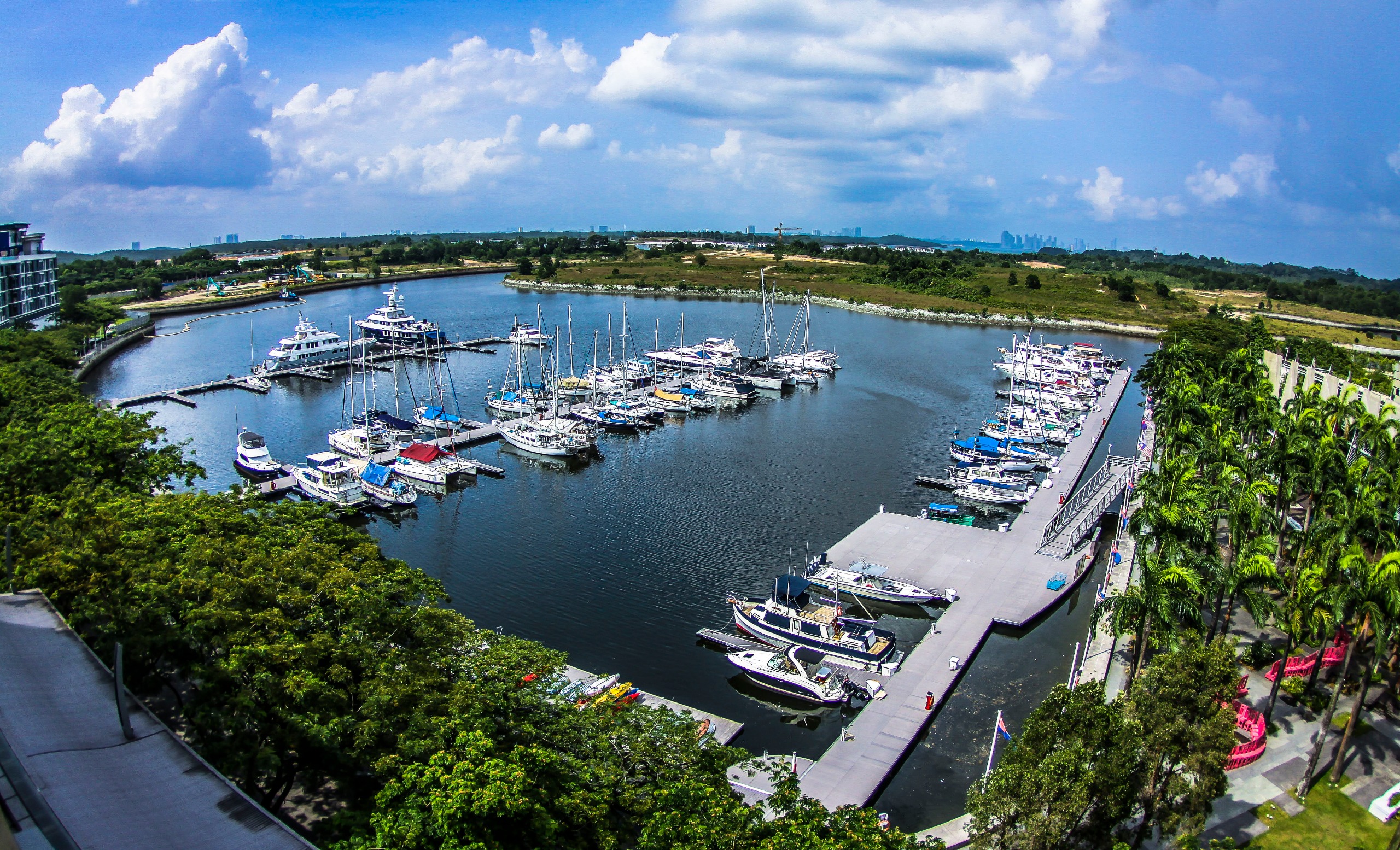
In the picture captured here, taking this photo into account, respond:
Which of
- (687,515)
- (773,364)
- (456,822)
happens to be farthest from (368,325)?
(456,822)

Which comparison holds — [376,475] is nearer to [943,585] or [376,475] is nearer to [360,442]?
[360,442]

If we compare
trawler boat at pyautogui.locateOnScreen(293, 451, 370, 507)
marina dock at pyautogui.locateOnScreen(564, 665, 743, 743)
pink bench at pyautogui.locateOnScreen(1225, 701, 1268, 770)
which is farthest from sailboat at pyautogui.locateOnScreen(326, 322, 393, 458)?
pink bench at pyautogui.locateOnScreen(1225, 701, 1268, 770)

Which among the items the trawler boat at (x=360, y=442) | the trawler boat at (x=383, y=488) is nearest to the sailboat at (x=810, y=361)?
the trawler boat at (x=360, y=442)

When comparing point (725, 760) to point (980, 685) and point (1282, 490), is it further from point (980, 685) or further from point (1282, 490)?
point (1282, 490)

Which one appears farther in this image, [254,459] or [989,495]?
[254,459]

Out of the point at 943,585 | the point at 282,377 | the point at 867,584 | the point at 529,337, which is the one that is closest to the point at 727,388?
the point at 529,337

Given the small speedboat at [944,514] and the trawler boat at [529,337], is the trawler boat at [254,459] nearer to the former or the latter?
the small speedboat at [944,514]

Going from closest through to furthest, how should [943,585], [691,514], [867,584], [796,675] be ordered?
[796,675] → [867,584] → [943,585] → [691,514]

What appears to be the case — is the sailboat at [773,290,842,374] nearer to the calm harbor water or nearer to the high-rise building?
the calm harbor water
